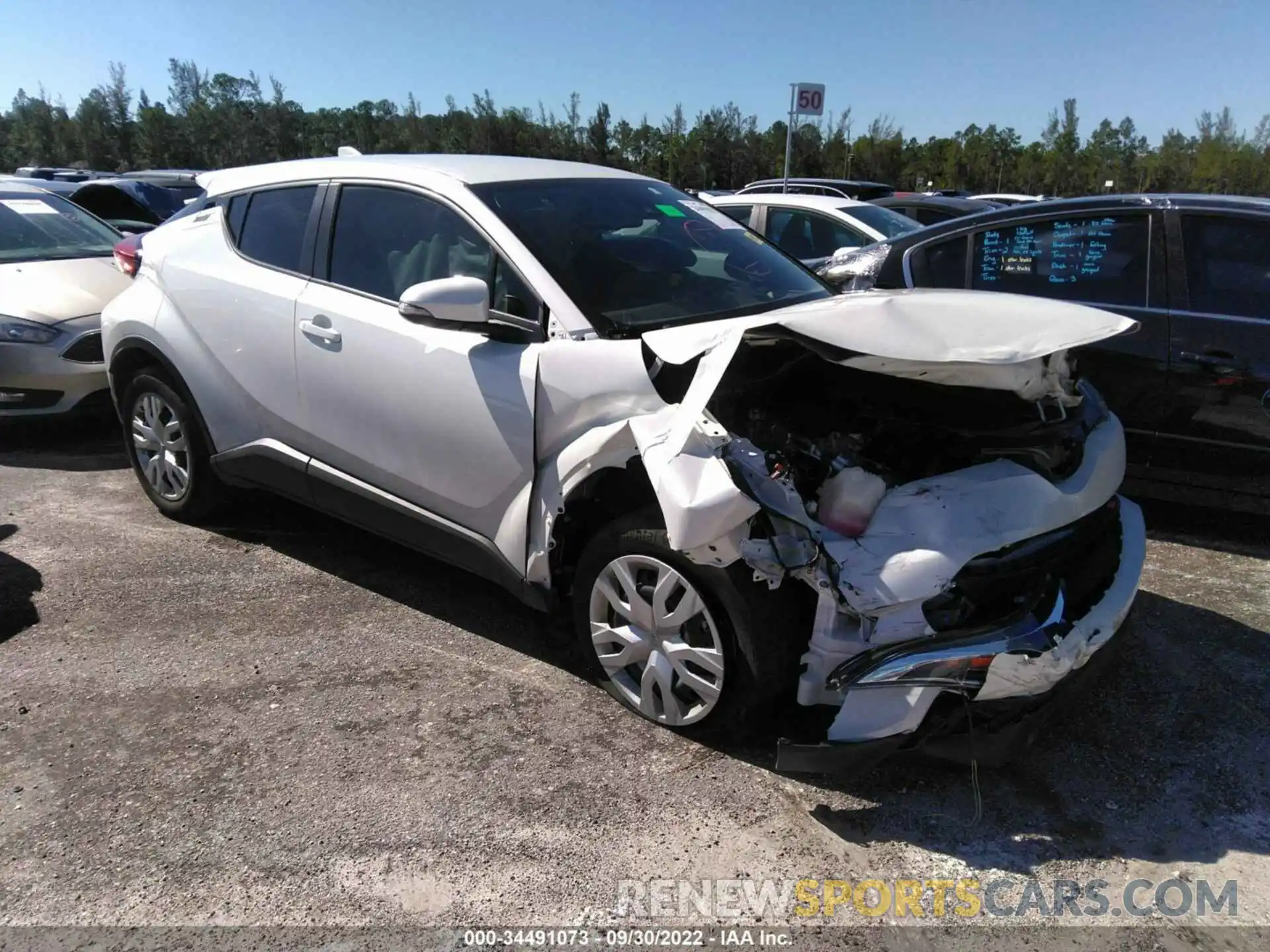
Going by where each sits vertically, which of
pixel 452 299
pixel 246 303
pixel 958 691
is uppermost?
pixel 452 299

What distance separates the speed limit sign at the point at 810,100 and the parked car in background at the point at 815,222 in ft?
16.3

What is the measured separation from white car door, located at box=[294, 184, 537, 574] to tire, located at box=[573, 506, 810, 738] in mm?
402

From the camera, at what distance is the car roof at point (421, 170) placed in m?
3.68

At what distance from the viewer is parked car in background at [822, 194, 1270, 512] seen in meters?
4.31

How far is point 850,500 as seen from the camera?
8.68 feet

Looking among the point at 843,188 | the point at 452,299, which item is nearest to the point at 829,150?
the point at 843,188

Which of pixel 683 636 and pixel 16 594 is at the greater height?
pixel 683 636

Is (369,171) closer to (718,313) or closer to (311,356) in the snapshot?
(311,356)

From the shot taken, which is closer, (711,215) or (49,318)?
(711,215)

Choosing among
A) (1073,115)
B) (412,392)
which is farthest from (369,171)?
(1073,115)

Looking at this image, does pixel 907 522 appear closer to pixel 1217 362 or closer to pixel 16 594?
pixel 1217 362

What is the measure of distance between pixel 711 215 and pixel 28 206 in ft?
20.3

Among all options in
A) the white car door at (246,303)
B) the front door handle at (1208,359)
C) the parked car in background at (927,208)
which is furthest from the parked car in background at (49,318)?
the parked car in background at (927,208)

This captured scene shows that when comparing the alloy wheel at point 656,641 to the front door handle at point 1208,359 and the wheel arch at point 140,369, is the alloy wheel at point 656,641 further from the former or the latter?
the front door handle at point 1208,359
